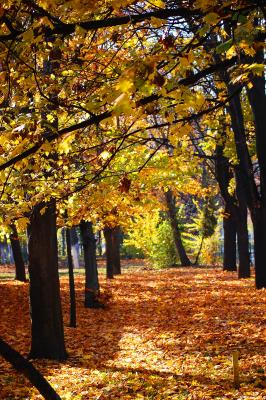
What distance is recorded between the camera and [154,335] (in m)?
10.6

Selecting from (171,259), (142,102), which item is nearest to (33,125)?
(142,102)

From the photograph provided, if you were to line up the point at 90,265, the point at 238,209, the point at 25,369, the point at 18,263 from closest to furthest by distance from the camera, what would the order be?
1. the point at 25,369
2. the point at 90,265
3. the point at 238,209
4. the point at 18,263

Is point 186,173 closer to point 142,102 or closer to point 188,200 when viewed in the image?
point 142,102

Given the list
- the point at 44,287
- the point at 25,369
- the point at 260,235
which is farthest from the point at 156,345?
the point at 25,369

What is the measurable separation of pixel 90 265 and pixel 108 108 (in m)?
9.38

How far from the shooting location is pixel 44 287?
8.88 m

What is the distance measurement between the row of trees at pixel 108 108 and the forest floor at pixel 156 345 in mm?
1125

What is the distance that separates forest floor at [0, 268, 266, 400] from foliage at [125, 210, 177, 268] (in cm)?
1345

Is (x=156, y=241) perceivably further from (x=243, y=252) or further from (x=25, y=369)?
(x=25, y=369)

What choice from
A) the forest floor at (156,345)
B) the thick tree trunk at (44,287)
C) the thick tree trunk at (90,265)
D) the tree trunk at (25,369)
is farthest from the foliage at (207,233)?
the tree trunk at (25,369)

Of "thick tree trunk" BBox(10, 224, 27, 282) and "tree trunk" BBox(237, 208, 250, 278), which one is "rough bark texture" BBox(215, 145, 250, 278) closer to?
"tree trunk" BBox(237, 208, 250, 278)

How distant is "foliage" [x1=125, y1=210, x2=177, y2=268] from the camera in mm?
30188

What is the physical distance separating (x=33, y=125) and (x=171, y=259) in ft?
89.9

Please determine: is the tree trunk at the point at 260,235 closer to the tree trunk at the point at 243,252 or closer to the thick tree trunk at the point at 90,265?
the tree trunk at the point at 243,252
